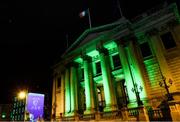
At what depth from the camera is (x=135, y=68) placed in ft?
73.4

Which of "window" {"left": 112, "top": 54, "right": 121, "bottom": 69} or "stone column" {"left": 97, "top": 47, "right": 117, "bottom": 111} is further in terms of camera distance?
"window" {"left": 112, "top": 54, "right": 121, "bottom": 69}

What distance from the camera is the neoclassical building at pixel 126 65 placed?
20812 mm

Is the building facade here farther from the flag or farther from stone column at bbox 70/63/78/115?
the flag

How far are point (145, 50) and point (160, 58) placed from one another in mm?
3282

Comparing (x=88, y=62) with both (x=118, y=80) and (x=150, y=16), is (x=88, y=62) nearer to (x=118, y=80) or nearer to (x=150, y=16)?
(x=118, y=80)

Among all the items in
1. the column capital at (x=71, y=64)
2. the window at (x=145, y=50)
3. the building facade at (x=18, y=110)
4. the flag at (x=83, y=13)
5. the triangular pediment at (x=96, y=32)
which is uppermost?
the flag at (x=83, y=13)

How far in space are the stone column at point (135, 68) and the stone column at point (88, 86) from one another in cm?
772

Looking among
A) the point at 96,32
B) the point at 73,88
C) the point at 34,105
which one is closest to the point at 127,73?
the point at 96,32

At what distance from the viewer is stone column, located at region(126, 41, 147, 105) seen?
2108 cm

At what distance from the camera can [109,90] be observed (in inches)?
950

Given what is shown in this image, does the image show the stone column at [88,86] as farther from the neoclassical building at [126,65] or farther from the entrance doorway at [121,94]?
the entrance doorway at [121,94]

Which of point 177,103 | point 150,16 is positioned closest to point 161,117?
point 177,103


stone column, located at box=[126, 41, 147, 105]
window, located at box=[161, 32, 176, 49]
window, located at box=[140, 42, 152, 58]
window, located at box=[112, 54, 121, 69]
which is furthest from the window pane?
window, located at box=[161, 32, 176, 49]

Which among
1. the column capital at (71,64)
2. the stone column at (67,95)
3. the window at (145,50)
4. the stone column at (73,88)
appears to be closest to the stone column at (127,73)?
the window at (145,50)
